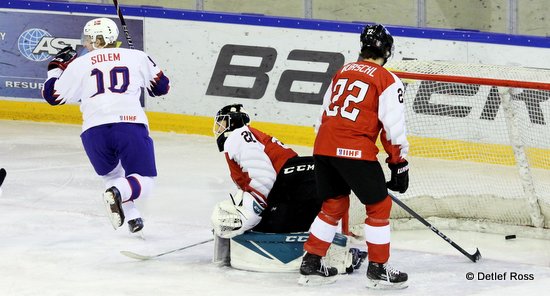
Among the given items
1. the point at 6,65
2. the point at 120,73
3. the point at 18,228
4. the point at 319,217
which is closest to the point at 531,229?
the point at 319,217

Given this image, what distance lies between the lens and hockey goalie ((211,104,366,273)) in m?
5.82

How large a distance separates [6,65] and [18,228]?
4163 millimetres

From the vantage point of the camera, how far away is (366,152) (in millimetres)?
5453

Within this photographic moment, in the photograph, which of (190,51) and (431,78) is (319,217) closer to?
(431,78)

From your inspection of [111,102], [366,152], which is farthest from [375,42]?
[111,102]

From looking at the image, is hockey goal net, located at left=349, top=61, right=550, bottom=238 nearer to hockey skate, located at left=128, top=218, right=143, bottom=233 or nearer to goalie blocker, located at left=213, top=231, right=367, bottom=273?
goalie blocker, located at left=213, top=231, right=367, bottom=273

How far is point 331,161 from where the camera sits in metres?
5.52

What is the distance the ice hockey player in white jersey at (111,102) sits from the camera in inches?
253

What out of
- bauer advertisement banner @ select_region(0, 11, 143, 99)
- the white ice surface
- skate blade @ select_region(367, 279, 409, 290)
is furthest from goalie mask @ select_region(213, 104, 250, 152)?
bauer advertisement banner @ select_region(0, 11, 143, 99)

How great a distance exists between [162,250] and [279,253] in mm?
810

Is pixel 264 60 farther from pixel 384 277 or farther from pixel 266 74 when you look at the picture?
pixel 384 277

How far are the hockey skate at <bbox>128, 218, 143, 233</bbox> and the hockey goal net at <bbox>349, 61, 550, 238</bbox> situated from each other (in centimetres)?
109

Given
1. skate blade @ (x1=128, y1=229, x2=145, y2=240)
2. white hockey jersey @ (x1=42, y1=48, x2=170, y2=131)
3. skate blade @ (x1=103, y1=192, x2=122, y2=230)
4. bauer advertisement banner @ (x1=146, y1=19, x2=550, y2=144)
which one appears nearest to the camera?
skate blade @ (x1=103, y1=192, x2=122, y2=230)

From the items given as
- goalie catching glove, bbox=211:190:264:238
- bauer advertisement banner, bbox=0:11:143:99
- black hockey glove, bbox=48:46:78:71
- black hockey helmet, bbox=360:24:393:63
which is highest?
black hockey helmet, bbox=360:24:393:63
